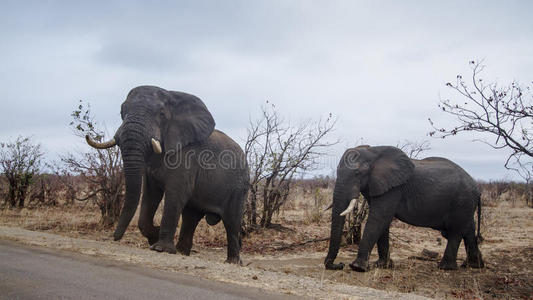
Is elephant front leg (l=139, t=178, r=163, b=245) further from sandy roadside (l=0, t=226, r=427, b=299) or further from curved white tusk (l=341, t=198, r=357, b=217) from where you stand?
curved white tusk (l=341, t=198, r=357, b=217)

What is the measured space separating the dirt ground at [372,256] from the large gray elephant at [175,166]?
1.11 m

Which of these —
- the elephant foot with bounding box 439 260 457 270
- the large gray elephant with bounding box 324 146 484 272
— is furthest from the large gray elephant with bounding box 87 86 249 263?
the elephant foot with bounding box 439 260 457 270

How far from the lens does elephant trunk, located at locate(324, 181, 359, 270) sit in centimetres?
921

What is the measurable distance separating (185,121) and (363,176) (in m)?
4.02

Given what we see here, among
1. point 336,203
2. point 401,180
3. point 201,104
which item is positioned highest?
point 201,104

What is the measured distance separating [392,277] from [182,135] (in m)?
4.50

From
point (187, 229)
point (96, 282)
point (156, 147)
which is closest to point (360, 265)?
point (187, 229)

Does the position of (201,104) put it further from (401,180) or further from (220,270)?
(401,180)

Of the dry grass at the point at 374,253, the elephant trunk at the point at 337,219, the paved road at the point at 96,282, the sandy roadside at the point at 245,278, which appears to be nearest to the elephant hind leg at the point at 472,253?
the dry grass at the point at 374,253

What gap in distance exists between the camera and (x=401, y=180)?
9891 millimetres

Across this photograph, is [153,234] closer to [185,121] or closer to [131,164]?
[131,164]

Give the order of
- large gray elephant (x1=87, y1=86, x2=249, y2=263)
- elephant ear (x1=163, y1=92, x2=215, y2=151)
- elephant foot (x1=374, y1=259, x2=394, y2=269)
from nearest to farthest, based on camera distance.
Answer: large gray elephant (x1=87, y1=86, x2=249, y2=263) < elephant ear (x1=163, y1=92, x2=215, y2=151) < elephant foot (x1=374, y1=259, x2=394, y2=269)

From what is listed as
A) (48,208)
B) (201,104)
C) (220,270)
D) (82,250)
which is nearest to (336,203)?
(201,104)

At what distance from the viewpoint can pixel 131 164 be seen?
706cm
